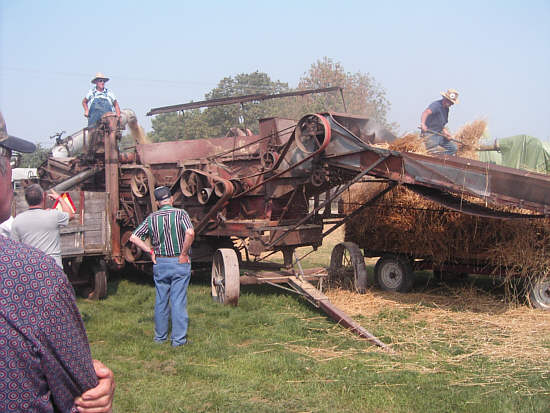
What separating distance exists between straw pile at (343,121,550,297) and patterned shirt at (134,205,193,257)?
12.1 feet

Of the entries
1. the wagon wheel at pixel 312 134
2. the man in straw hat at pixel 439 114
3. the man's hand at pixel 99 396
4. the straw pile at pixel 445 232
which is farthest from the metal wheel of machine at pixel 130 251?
the man's hand at pixel 99 396

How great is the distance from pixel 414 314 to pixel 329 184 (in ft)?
8.01

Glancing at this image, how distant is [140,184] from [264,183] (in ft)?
9.64

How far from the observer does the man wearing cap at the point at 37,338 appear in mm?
1458

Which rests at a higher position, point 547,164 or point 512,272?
point 547,164

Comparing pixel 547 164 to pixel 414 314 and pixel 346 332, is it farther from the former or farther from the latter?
pixel 346 332

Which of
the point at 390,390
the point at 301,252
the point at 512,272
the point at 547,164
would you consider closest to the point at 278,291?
the point at 512,272

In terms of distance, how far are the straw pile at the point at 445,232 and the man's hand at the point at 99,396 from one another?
21.8 feet

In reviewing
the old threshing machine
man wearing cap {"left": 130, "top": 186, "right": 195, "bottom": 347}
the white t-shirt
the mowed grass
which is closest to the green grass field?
the mowed grass

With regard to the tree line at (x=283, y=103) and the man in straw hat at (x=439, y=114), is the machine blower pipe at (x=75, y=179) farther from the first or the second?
the tree line at (x=283, y=103)

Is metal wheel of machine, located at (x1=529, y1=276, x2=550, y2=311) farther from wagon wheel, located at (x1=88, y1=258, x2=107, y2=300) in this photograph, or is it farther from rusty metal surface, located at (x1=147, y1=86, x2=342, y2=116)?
wagon wheel, located at (x1=88, y1=258, x2=107, y2=300)

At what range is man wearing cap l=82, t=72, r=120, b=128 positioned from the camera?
11.3 meters

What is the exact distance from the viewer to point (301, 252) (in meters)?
15.3

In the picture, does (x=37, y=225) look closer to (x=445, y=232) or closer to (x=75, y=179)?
(x=75, y=179)
